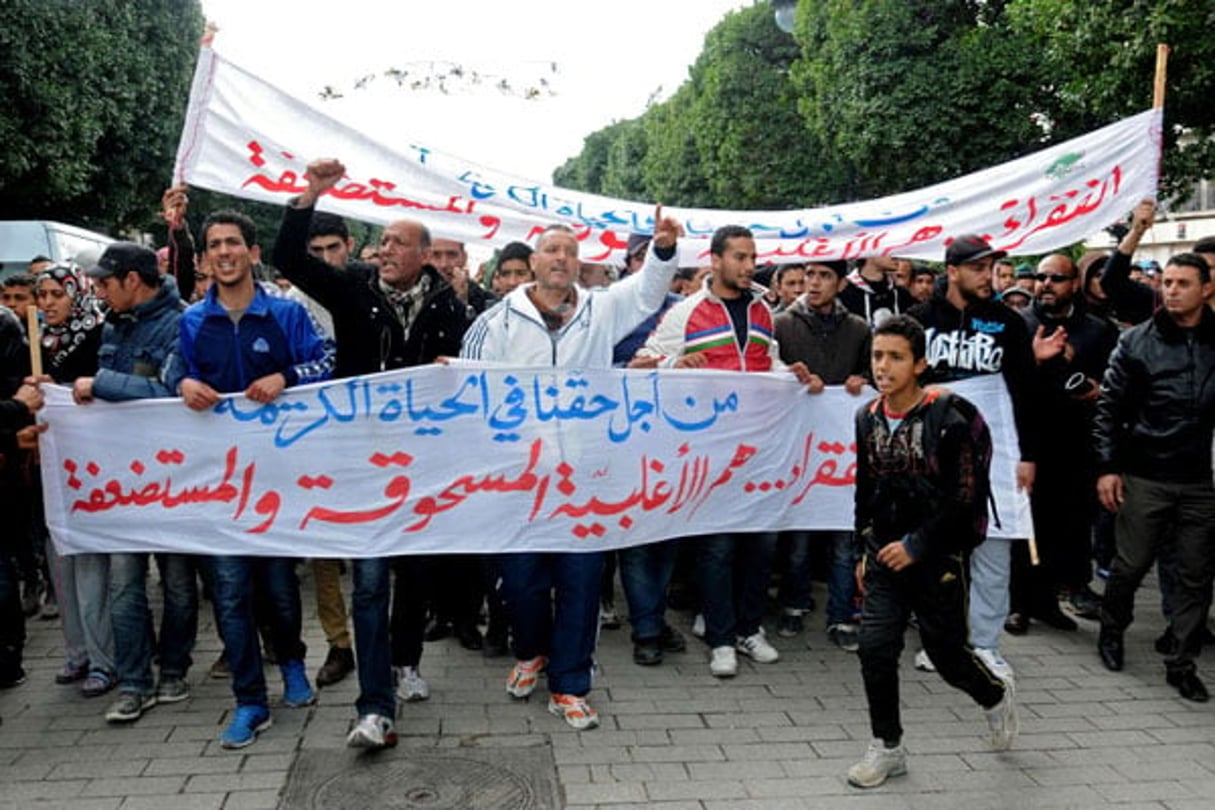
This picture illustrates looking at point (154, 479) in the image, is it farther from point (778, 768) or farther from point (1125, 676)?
point (1125, 676)

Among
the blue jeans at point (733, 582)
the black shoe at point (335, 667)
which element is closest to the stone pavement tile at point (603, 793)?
the blue jeans at point (733, 582)

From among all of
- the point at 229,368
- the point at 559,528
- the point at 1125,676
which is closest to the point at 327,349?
the point at 229,368

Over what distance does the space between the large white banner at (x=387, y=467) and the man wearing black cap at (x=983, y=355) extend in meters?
0.24

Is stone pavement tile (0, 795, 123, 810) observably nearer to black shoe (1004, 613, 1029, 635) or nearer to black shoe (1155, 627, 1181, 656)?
black shoe (1004, 613, 1029, 635)

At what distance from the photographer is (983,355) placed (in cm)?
529

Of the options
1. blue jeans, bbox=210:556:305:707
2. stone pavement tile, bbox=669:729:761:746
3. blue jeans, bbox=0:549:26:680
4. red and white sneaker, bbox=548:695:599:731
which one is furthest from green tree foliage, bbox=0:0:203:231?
stone pavement tile, bbox=669:729:761:746

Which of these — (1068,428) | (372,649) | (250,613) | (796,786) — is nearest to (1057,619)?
(1068,428)

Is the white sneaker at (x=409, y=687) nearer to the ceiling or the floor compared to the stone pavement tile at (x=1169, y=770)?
nearer to the ceiling

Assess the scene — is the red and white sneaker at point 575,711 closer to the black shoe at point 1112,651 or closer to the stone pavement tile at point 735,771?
the stone pavement tile at point 735,771

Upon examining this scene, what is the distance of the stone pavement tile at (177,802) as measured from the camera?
3.84 meters

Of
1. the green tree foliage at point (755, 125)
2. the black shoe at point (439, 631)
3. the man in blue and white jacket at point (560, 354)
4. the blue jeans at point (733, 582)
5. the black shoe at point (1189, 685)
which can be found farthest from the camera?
the green tree foliage at point (755, 125)

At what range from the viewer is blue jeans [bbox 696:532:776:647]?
5.41 metres

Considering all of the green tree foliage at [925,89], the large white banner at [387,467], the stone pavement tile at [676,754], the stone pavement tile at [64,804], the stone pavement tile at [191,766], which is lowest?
the stone pavement tile at [676,754]

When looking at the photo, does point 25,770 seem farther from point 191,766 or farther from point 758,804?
point 758,804
